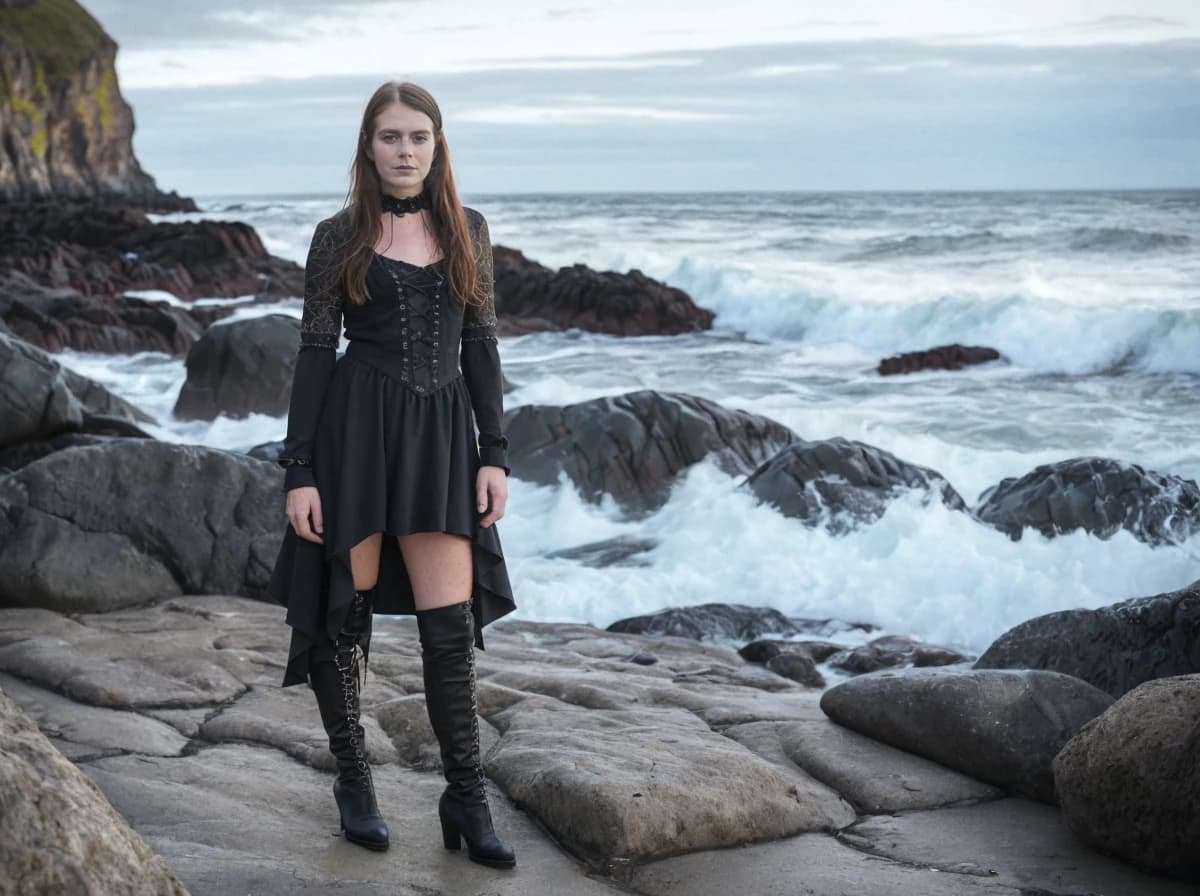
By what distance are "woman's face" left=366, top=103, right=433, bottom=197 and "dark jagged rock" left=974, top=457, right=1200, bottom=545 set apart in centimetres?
669

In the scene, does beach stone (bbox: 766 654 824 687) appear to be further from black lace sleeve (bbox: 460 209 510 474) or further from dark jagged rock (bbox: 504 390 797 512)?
dark jagged rock (bbox: 504 390 797 512)

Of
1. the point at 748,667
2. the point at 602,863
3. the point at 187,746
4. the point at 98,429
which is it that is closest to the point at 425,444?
the point at 602,863

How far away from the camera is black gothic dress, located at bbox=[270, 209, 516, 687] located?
3.39 metres

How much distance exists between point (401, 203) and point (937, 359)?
15851 mm

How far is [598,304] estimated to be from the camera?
80.9ft

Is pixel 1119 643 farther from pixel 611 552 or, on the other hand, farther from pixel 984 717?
pixel 611 552

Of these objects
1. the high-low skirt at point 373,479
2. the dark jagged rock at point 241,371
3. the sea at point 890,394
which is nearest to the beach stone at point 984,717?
the high-low skirt at point 373,479

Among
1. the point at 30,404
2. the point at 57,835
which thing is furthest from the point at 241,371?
the point at 57,835

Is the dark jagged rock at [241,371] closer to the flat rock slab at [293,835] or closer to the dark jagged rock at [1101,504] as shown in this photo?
the dark jagged rock at [1101,504]

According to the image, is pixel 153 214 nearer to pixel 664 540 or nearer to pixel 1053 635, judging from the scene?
pixel 664 540

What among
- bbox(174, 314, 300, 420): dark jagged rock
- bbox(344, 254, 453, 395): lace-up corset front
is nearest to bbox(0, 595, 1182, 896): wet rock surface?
bbox(344, 254, 453, 395): lace-up corset front

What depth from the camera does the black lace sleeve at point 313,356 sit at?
344 centimetres

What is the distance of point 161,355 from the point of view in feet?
60.7

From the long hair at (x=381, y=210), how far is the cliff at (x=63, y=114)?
59422 millimetres
